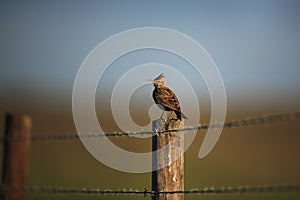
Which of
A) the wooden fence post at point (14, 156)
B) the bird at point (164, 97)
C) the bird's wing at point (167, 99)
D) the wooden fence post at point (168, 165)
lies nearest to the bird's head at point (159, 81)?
the bird at point (164, 97)

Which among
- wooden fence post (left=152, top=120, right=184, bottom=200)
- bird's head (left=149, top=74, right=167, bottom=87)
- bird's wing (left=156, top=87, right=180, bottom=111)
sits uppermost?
bird's head (left=149, top=74, right=167, bottom=87)

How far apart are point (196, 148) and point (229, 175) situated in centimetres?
327

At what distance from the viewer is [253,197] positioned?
61.1 feet

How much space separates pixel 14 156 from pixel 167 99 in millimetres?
4572

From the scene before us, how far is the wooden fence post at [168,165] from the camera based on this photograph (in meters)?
6.63

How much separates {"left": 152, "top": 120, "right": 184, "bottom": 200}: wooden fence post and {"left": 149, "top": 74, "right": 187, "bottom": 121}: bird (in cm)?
326

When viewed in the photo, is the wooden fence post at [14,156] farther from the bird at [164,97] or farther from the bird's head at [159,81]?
the bird's head at [159,81]

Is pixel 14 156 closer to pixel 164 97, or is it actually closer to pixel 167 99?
pixel 167 99

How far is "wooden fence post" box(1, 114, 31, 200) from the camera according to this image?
21.8 ft

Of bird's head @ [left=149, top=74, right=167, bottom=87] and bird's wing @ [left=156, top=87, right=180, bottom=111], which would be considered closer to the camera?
bird's wing @ [left=156, top=87, right=180, bottom=111]

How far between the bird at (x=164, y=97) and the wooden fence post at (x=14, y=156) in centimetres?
359

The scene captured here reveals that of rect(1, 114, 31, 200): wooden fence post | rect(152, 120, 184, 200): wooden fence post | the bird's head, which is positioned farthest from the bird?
rect(1, 114, 31, 200): wooden fence post

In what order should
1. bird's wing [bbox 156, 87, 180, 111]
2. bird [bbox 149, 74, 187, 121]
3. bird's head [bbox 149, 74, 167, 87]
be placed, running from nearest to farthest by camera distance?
bird [bbox 149, 74, 187, 121], bird's wing [bbox 156, 87, 180, 111], bird's head [bbox 149, 74, 167, 87]

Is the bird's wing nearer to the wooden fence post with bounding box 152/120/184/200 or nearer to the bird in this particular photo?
the bird
